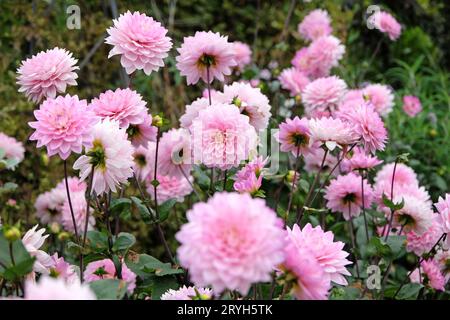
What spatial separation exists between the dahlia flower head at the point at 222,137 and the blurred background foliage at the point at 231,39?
1003 mm

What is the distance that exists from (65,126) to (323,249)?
528 millimetres

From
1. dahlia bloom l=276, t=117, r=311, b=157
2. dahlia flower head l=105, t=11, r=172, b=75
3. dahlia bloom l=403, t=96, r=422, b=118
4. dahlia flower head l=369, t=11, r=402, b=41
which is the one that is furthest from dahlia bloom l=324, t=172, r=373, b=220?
dahlia bloom l=403, t=96, r=422, b=118

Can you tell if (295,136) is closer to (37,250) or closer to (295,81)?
(37,250)

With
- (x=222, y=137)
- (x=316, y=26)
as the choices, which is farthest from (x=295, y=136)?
(x=316, y=26)

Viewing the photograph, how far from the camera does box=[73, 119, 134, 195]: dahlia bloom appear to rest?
1163mm

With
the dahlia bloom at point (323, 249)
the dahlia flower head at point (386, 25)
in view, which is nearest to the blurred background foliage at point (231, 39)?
the dahlia flower head at point (386, 25)

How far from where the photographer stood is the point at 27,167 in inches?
109

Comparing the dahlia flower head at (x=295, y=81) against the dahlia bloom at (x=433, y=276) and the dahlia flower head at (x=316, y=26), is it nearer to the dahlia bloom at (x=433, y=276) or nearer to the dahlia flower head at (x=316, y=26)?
the dahlia flower head at (x=316, y=26)

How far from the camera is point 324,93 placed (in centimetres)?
193

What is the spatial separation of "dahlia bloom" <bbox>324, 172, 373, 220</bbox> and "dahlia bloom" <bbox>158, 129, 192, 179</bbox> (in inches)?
16.3

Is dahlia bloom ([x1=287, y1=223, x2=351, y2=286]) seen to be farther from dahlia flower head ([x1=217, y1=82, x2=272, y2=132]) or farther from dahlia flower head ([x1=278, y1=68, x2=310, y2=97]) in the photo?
dahlia flower head ([x1=278, y1=68, x2=310, y2=97])

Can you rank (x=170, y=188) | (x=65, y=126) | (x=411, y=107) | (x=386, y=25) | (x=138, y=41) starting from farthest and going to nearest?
(x=411, y=107) < (x=386, y=25) < (x=170, y=188) < (x=138, y=41) < (x=65, y=126)

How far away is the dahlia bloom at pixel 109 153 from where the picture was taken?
116 centimetres
